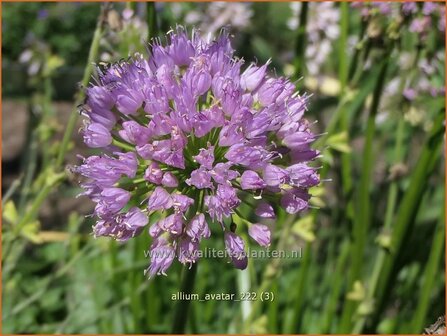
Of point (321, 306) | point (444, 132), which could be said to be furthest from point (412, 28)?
point (321, 306)

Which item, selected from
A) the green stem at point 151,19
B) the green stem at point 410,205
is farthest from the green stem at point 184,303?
the green stem at point 410,205

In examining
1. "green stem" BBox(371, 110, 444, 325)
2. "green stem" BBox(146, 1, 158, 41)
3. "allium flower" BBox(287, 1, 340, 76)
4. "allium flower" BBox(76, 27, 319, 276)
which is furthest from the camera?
"allium flower" BBox(287, 1, 340, 76)

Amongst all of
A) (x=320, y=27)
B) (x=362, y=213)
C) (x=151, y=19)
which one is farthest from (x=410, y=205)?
(x=320, y=27)

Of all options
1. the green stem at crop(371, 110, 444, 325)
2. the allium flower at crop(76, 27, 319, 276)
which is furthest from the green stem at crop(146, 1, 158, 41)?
the green stem at crop(371, 110, 444, 325)

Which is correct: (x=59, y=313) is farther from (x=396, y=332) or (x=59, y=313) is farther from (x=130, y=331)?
(x=396, y=332)

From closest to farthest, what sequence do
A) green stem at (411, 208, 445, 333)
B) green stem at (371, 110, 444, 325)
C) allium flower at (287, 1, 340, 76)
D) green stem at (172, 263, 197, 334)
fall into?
1. green stem at (172, 263, 197, 334)
2. green stem at (371, 110, 444, 325)
3. green stem at (411, 208, 445, 333)
4. allium flower at (287, 1, 340, 76)

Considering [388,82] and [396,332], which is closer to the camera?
[396,332]

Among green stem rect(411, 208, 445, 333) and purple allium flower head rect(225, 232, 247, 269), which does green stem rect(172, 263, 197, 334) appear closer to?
purple allium flower head rect(225, 232, 247, 269)

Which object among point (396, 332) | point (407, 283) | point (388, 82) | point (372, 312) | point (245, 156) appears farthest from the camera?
point (388, 82)
